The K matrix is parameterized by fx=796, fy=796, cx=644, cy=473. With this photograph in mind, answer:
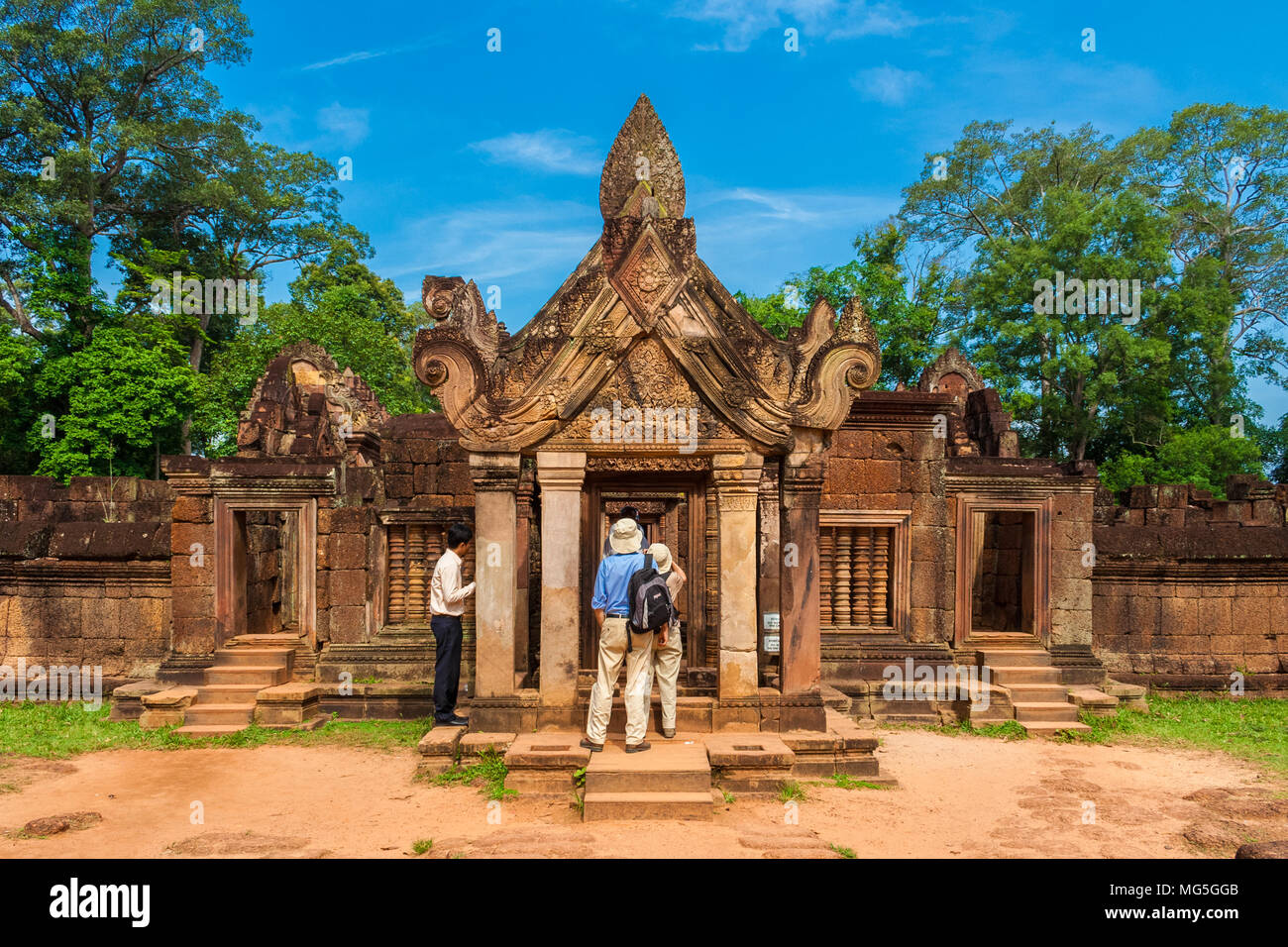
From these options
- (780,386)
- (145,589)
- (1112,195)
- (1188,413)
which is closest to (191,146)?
(145,589)

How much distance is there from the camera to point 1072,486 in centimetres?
1035

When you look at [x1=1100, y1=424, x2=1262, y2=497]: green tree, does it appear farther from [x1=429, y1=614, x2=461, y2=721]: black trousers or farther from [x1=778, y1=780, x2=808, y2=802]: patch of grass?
[x1=429, y1=614, x2=461, y2=721]: black trousers

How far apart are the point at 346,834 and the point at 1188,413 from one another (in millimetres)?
28844

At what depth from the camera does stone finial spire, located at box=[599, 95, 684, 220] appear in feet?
25.0

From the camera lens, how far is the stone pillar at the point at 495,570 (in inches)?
262

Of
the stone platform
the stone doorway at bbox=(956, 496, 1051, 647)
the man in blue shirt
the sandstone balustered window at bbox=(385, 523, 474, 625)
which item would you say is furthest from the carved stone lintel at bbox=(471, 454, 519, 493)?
the stone doorway at bbox=(956, 496, 1051, 647)

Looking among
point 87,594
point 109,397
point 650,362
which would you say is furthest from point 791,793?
point 109,397

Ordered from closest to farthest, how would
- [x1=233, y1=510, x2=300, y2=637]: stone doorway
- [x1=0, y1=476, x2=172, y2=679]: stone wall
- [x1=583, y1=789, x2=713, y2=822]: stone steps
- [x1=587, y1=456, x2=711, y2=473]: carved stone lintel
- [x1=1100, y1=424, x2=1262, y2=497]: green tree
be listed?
[x1=583, y1=789, x2=713, y2=822]: stone steps
[x1=587, y1=456, x2=711, y2=473]: carved stone lintel
[x1=233, y1=510, x2=300, y2=637]: stone doorway
[x1=0, y1=476, x2=172, y2=679]: stone wall
[x1=1100, y1=424, x2=1262, y2=497]: green tree

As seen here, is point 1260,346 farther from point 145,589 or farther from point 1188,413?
point 145,589

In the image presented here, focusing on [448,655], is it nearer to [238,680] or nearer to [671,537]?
[671,537]

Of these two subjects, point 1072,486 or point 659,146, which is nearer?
point 659,146

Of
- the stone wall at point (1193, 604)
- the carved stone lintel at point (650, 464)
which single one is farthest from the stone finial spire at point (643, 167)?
the stone wall at point (1193, 604)

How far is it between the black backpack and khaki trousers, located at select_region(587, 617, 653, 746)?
10cm

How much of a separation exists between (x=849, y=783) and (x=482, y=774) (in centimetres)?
301
